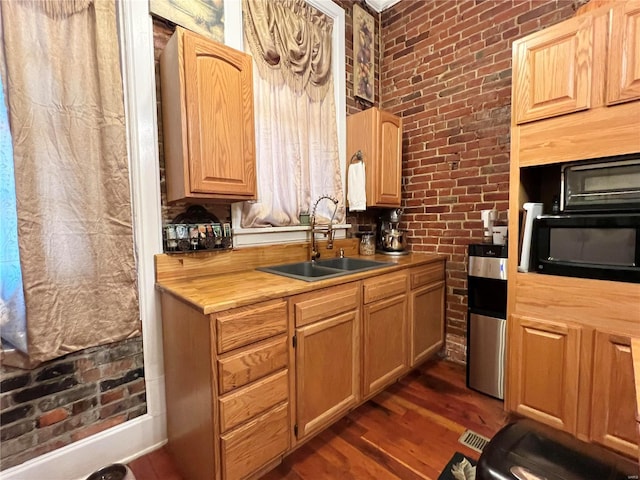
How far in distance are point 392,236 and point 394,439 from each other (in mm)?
1523

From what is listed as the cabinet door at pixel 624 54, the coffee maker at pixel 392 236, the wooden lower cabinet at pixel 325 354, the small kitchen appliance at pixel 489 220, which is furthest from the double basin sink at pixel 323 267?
the cabinet door at pixel 624 54

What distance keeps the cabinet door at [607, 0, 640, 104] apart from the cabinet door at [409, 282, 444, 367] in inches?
60.2

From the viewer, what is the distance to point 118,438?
153cm

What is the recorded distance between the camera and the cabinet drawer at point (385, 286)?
6.03 feet

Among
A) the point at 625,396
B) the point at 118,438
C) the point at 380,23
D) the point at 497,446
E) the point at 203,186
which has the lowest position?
the point at 118,438

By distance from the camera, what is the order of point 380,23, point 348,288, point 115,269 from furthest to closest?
point 380,23 → point 348,288 → point 115,269

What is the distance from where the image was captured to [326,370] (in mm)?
1607

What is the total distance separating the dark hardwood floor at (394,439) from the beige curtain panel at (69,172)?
2.85 feet

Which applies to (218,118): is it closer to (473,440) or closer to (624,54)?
(624,54)

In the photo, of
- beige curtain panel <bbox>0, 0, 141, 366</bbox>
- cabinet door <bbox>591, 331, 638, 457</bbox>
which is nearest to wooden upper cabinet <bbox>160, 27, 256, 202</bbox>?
beige curtain panel <bbox>0, 0, 141, 366</bbox>

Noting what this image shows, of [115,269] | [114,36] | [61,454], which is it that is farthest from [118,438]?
[114,36]

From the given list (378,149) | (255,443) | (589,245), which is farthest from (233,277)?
(589,245)

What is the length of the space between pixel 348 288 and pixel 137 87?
60.9 inches

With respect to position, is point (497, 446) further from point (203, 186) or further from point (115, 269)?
point (115, 269)
